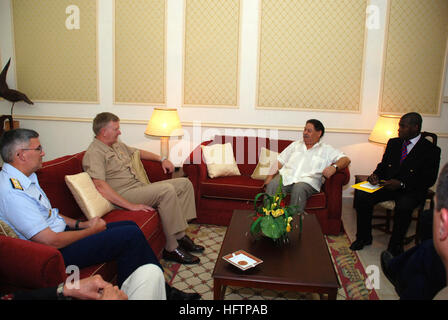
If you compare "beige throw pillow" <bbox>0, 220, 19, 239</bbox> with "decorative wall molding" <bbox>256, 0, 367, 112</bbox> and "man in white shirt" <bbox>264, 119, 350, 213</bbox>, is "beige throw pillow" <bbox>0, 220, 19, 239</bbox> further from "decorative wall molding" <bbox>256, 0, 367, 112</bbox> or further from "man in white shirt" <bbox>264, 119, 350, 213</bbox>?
"decorative wall molding" <bbox>256, 0, 367, 112</bbox>

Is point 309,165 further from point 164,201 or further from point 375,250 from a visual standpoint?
point 164,201

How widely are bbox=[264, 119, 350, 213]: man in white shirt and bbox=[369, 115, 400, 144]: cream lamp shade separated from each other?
0.53 meters

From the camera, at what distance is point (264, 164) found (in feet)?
13.1

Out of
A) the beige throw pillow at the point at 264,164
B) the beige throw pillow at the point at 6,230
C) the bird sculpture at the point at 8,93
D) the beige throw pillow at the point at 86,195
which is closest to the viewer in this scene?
Result: the beige throw pillow at the point at 6,230

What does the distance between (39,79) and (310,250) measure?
4.43 meters

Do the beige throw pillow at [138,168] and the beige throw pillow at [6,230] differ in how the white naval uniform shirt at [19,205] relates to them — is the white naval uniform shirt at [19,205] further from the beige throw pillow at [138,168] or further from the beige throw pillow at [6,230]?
the beige throw pillow at [138,168]

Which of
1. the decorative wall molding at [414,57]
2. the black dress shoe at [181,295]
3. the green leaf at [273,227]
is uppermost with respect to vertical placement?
the decorative wall molding at [414,57]

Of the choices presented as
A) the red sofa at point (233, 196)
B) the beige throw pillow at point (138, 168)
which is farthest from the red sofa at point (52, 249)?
the red sofa at point (233, 196)

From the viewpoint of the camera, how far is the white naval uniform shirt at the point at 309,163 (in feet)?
11.9

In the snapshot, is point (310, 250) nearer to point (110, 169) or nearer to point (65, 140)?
point (110, 169)

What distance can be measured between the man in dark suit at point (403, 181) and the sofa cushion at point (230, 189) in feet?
3.31

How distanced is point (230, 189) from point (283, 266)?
159 cm

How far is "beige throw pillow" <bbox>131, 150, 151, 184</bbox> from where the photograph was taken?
130 inches

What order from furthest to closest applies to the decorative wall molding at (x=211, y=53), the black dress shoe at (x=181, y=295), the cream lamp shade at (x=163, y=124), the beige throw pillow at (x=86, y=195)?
Result: the decorative wall molding at (x=211, y=53) < the cream lamp shade at (x=163, y=124) < the beige throw pillow at (x=86, y=195) < the black dress shoe at (x=181, y=295)
